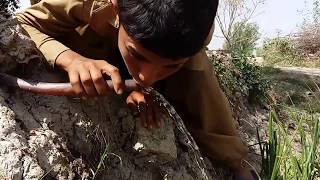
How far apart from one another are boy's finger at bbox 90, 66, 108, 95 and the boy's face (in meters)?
0.09

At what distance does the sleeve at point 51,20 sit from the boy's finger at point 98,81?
25 centimetres

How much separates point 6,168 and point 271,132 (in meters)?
0.93

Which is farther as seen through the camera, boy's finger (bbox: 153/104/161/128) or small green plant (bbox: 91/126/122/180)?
boy's finger (bbox: 153/104/161/128)

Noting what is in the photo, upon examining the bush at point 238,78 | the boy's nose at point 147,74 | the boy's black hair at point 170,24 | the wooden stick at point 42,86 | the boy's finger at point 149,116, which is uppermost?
the boy's black hair at point 170,24

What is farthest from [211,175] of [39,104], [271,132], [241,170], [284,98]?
[284,98]

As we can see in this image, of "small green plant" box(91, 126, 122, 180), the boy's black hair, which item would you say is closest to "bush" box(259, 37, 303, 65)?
"small green plant" box(91, 126, 122, 180)

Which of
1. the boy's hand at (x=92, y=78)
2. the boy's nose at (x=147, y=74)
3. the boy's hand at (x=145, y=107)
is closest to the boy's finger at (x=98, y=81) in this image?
the boy's hand at (x=92, y=78)

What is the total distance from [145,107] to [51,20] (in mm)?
437

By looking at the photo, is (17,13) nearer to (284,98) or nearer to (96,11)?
(96,11)

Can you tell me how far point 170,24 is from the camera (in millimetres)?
1485

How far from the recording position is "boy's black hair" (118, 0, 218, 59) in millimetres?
1487

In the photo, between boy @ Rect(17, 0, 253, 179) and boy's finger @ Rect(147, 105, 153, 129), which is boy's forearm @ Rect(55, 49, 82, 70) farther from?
boy's finger @ Rect(147, 105, 153, 129)

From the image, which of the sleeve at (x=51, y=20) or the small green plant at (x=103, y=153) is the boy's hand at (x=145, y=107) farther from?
the sleeve at (x=51, y=20)

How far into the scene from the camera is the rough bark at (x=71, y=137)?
1.61 m
